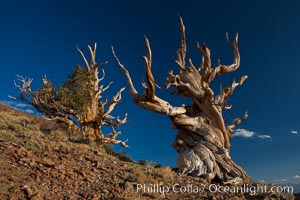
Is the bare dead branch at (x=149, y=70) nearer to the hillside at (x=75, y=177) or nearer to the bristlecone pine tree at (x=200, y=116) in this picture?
the bristlecone pine tree at (x=200, y=116)

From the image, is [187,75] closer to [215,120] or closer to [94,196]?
[215,120]

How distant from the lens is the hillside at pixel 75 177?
20.3 feet

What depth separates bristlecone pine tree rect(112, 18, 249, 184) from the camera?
→ 35.7ft

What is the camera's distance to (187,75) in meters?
13.2

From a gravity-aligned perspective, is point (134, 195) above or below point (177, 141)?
below

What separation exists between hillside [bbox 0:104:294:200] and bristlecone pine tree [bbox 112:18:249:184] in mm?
1912

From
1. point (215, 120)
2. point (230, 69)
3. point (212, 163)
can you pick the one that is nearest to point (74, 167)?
point (212, 163)

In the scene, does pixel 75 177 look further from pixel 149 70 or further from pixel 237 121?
pixel 237 121

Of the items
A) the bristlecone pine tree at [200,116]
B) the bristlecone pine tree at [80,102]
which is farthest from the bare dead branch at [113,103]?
the bristlecone pine tree at [200,116]

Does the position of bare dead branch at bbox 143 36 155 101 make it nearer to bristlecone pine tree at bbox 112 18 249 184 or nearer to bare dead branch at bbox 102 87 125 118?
bristlecone pine tree at bbox 112 18 249 184

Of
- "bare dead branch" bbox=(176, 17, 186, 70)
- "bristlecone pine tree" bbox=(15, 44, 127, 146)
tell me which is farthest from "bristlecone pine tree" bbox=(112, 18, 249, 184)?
"bristlecone pine tree" bbox=(15, 44, 127, 146)

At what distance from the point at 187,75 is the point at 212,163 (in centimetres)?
397

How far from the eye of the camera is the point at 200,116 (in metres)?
12.6

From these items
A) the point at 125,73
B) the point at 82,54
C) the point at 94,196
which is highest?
the point at 82,54
